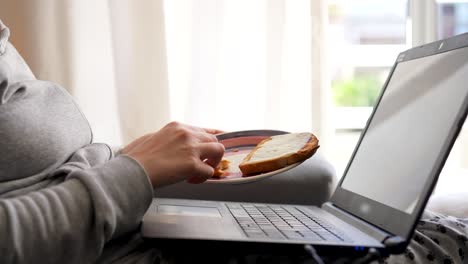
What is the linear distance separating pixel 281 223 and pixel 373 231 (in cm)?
12

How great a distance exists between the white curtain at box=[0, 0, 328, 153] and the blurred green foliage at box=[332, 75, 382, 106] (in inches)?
17.1

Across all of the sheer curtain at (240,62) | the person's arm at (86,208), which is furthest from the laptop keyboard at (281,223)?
the sheer curtain at (240,62)

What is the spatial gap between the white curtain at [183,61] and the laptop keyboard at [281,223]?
2.89ft

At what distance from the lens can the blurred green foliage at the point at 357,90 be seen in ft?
7.38

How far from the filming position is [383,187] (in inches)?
32.4

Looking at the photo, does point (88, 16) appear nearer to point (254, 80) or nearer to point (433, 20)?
point (254, 80)

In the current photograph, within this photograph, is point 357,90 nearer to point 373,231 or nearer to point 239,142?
point 239,142

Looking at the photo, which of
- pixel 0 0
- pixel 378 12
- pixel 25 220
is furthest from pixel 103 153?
pixel 378 12

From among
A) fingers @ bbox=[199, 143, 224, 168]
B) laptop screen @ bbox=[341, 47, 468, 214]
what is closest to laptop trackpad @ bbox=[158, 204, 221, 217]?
fingers @ bbox=[199, 143, 224, 168]

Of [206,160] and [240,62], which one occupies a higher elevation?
[240,62]

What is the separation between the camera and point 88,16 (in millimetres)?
1851

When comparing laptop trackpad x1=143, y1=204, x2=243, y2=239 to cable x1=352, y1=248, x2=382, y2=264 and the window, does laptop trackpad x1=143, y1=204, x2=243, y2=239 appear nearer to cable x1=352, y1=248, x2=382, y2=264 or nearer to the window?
cable x1=352, y1=248, x2=382, y2=264

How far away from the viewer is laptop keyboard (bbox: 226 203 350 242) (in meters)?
0.69

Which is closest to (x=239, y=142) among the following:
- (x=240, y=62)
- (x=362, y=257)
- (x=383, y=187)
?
(x=383, y=187)
